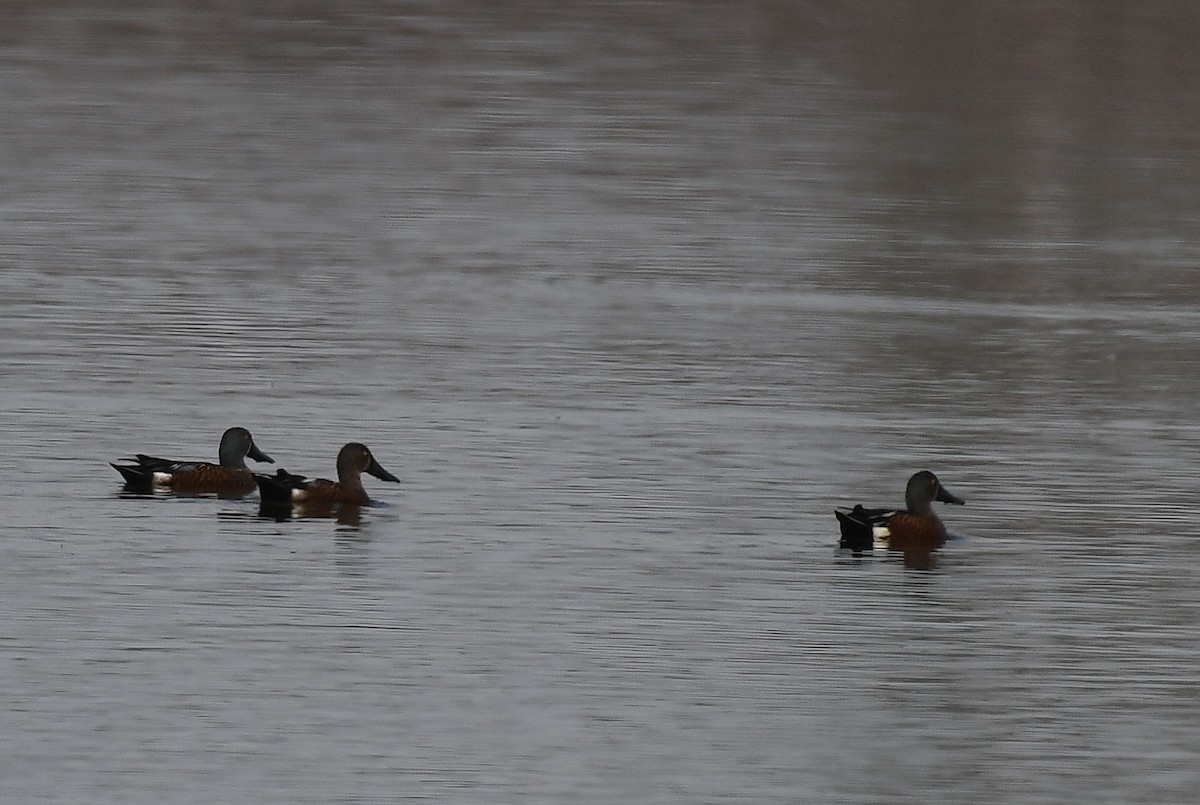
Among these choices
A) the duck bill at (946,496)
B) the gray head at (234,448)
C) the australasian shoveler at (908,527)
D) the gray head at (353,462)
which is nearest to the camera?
the australasian shoveler at (908,527)

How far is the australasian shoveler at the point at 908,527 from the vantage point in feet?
46.3

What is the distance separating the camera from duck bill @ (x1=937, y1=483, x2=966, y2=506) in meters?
14.6

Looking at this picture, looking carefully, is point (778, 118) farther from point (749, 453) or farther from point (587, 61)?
point (749, 453)

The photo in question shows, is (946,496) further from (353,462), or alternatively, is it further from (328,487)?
(328,487)

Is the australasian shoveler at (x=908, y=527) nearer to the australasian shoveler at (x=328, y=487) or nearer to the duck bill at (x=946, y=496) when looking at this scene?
the duck bill at (x=946, y=496)

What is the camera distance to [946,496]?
48.5 feet

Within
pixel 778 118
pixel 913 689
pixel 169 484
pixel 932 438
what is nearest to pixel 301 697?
pixel 913 689

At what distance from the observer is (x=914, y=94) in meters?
40.2

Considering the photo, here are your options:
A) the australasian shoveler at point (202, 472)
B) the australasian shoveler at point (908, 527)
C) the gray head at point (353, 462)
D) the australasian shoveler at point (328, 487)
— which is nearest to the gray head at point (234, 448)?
the australasian shoveler at point (202, 472)

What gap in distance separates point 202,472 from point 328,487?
2.32 feet

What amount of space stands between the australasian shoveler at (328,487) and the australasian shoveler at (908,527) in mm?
2452

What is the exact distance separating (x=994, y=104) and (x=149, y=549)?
27.2 m

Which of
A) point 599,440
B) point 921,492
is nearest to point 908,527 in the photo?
point 921,492

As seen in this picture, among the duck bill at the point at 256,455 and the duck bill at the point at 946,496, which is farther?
the duck bill at the point at 256,455
